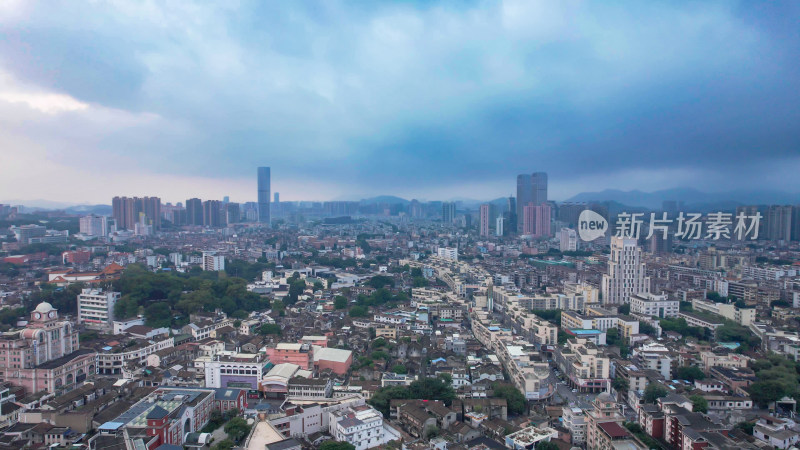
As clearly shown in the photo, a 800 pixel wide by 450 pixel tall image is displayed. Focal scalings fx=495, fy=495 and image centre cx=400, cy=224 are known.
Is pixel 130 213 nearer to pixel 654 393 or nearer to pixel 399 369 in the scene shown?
pixel 399 369

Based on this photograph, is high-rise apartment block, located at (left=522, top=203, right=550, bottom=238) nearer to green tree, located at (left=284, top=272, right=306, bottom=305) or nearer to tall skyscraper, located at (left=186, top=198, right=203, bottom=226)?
green tree, located at (left=284, top=272, right=306, bottom=305)

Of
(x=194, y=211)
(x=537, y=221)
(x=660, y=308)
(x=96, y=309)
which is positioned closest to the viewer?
(x=96, y=309)

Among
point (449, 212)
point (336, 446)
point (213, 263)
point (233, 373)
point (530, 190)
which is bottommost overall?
point (336, 446)

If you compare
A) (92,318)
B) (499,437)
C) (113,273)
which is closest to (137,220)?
(113,273)

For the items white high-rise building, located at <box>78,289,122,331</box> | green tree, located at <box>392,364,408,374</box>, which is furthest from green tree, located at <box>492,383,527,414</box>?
white high-rise building, located at <box>78,289,122,331</box>

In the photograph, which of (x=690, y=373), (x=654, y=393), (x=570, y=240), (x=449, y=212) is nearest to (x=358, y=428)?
(x=654, y=393)

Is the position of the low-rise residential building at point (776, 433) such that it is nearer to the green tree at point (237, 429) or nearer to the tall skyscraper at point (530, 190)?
the green tree at point (237, 429)

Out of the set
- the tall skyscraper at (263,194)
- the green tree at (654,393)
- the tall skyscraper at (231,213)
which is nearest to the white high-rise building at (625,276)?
the green tree at (654,393)
